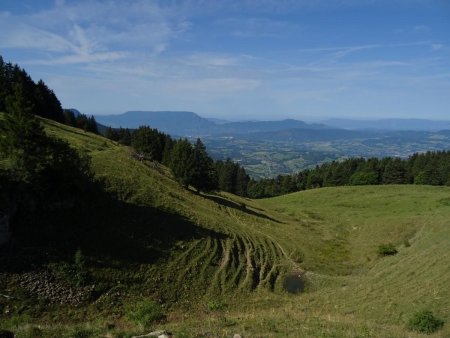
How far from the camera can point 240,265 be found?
42344 millimetres

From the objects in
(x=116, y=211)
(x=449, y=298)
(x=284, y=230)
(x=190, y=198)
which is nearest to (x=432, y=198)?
(x=284, y=230)

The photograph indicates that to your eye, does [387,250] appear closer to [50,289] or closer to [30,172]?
[50,289]

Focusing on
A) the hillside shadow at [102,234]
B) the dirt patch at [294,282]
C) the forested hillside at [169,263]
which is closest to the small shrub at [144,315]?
the forested hillside at [169,263]

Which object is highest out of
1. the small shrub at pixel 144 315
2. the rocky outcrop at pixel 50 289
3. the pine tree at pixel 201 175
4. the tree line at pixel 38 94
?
the tree line at pixel 38 94

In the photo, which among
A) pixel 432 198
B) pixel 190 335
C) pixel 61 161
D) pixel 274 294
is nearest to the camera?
pixel 190 335

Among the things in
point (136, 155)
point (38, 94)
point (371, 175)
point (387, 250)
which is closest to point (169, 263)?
point (387, 250)

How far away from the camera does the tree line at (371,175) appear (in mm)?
126781

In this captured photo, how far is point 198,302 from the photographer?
109ft

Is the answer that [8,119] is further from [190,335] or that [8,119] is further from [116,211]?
[190,335]

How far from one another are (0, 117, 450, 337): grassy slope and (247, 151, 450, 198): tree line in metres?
63.3

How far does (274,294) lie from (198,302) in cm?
872

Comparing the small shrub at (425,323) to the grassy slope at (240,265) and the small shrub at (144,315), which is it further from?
the small shrub at (144,315)

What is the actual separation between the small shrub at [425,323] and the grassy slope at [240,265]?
25.0 inches

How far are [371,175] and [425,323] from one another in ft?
375
